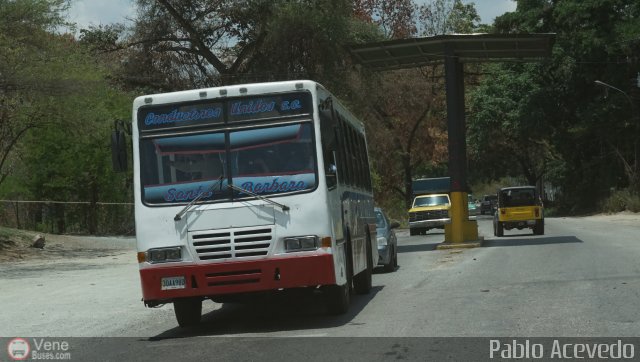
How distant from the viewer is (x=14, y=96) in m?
27.5

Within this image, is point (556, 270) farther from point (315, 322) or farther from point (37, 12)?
point (37, 12)

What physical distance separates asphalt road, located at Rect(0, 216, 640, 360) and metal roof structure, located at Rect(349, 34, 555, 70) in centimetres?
766

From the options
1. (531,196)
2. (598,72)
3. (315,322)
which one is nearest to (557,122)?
(598,72)

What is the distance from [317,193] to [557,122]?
5279 centimetres

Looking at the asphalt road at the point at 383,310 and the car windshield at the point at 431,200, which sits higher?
the car windshield at the point at 431,200

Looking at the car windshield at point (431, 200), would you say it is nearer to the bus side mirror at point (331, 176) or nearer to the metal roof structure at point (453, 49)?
the metal roof structure at point (453, 49)

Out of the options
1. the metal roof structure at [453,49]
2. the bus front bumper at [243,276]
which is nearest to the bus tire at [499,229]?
the metal roof structure at [453,49]

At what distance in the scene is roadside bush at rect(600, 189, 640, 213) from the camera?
54.1m

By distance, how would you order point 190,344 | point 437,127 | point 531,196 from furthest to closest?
point 437,127, point 531,196, point 190,344

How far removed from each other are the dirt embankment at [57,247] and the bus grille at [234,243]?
57.8 ft

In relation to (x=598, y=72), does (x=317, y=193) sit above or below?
below

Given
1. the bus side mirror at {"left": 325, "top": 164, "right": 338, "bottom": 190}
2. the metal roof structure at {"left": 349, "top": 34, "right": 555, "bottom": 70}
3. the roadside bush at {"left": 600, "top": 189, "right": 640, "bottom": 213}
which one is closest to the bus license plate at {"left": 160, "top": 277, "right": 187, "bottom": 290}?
the bus side mirror at {"left": 325, "top": 164, "right": 338, "bottom": 190}

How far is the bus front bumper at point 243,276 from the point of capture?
10.7 metres

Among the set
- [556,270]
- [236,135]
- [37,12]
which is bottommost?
[556,270]
